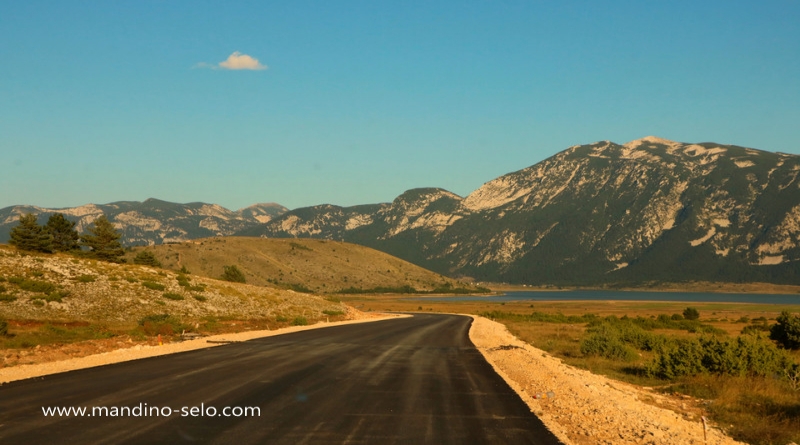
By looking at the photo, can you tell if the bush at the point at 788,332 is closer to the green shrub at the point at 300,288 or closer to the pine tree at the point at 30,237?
the pine tree at the point at 30,237

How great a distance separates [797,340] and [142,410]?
1540 inches

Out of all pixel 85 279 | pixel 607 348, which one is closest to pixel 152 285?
pixel 85 279

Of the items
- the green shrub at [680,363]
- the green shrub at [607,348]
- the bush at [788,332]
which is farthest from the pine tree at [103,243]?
the bush at [788,332]

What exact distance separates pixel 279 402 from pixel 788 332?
3665cm

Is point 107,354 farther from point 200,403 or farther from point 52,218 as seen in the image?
point 52,218

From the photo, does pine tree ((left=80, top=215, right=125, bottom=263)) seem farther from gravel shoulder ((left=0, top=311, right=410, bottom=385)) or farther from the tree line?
gravel shoulder ((left=0, top=311, right=410, bottom=385))

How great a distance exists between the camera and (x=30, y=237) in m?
60.4

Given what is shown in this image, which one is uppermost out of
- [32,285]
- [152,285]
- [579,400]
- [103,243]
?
[103,243]

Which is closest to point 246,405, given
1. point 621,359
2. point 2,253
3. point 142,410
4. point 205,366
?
point 142,410

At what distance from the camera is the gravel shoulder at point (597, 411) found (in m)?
12.4

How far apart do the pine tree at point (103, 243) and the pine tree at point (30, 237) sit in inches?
596

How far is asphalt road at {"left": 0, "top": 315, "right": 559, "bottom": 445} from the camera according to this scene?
11227 millimetres

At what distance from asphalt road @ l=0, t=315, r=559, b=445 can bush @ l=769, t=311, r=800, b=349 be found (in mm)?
25612

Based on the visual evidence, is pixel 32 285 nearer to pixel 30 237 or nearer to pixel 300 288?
pixel 30 237
